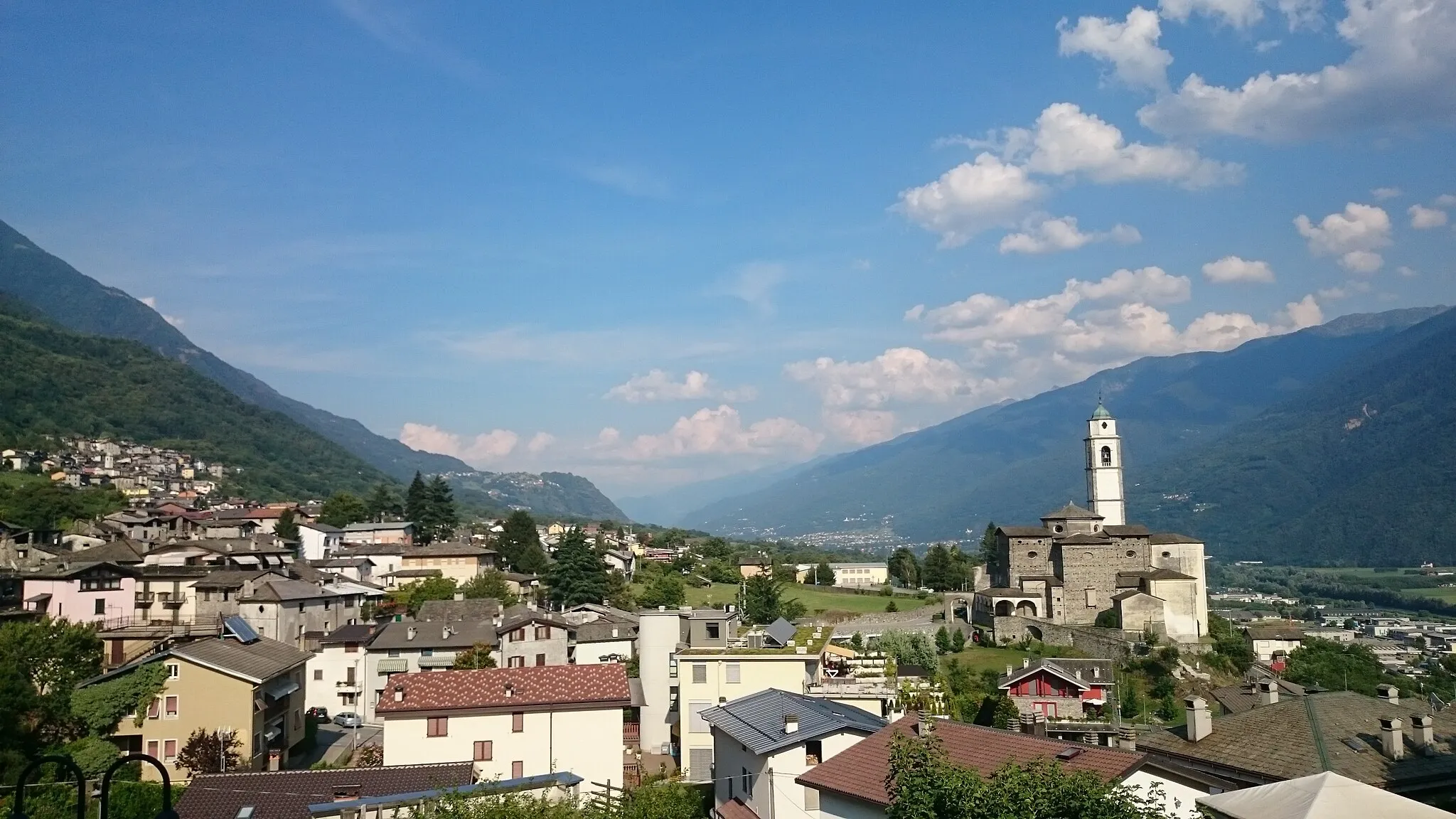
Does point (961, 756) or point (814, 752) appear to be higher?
point (961, 756)

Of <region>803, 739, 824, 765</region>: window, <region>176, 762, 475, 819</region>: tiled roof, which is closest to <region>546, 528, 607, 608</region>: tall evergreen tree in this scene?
<region>176, 762, 475, 819</region>: tiled roof

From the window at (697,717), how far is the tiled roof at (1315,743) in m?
12.3

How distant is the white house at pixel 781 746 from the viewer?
67.3ft

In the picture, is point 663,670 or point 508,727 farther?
point 663,670

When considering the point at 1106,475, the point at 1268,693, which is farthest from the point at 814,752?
the point at 1106,475

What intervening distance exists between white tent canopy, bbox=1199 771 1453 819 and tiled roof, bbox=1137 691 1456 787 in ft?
22.2

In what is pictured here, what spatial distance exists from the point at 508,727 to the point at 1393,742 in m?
18.9

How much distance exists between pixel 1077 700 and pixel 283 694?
27840mm

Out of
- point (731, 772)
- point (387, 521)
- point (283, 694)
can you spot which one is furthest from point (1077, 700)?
point (387, 521)

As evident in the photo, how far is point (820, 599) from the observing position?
72.9 meters

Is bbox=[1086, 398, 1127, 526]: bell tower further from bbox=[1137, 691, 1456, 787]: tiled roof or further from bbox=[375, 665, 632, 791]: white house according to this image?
bbox=[375, 665, 632, 791]: white house

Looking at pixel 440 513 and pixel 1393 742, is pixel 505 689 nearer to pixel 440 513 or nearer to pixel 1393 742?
pixel 1393 742

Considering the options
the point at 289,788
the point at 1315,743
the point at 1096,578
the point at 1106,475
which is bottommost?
the point at 289,788

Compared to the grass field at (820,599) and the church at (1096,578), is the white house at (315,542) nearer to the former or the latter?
the grass field at (820,599)
